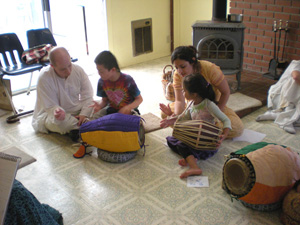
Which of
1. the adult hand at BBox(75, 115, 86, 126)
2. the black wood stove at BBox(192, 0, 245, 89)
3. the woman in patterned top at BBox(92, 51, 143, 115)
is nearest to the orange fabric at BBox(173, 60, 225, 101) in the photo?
the woman in patterned top at BBox(92, 51, 143, 115)

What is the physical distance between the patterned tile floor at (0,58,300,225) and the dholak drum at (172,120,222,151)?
0.63 feet

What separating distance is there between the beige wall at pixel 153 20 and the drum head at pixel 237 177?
3.29m

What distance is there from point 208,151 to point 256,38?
236 cm

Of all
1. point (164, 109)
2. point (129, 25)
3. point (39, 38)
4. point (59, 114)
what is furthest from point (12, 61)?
point (164, 109)

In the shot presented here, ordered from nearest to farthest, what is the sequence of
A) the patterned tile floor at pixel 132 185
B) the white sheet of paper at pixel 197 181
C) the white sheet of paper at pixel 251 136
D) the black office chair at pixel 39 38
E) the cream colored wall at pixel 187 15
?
the patterned tile floor at pixel 132 185, the white sheet of paper at pixel 197 181, the white sheet of paper at pixel 251 136, the black office chair at pixel 39 38, the cream colored wall at pixel 187 15

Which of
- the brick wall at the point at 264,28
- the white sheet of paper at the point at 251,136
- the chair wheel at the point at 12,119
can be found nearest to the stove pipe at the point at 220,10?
the brick wall at the point at 264,28

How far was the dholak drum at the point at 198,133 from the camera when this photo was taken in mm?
2416

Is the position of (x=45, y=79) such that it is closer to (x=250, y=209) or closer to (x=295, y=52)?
(x=250, y=209)

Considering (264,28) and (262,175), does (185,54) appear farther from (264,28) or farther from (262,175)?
(264,28)

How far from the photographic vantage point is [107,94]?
2.93 m

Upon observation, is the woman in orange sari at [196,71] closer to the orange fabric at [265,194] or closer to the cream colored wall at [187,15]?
the orange fabric at [265,194]

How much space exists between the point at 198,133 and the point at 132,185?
0.58 m

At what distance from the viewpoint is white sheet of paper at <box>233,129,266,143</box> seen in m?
2.89

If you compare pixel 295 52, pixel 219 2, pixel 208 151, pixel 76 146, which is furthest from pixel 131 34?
pixel 208 151
